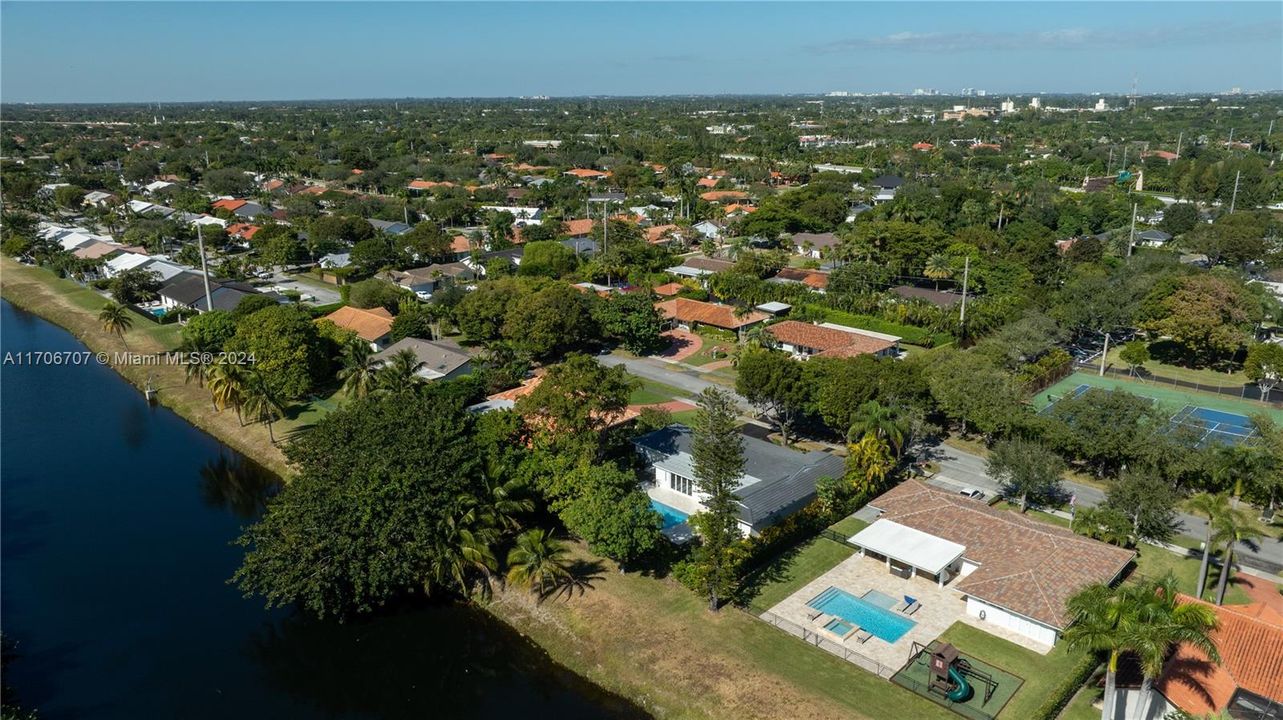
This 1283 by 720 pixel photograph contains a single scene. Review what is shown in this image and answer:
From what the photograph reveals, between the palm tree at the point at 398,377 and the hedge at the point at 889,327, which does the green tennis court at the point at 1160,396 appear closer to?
the hedge at the point at 889,327

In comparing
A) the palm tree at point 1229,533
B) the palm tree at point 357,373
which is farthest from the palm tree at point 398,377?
the palm tree at point 1229,533

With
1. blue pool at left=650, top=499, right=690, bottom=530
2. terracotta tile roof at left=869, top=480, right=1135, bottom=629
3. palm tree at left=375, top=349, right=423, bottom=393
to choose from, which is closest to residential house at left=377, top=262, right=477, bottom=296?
palm tree at left=375, top=349, right=423, bottom=393

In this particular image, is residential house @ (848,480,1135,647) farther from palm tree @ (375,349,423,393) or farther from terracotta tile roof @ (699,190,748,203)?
terracotta tile roof @ (699,190,748,203)

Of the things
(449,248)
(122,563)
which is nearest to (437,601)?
(122,563)

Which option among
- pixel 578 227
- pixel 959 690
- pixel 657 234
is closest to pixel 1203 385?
pixel 959 690

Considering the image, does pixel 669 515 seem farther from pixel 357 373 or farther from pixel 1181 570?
pixel 1181 570

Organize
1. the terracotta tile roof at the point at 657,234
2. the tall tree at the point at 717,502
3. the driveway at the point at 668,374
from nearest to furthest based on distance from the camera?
the tall tree at the point at 717,502 < the driveway at the point at 668,374 < the terracotta tile roof at the point at 657,234
